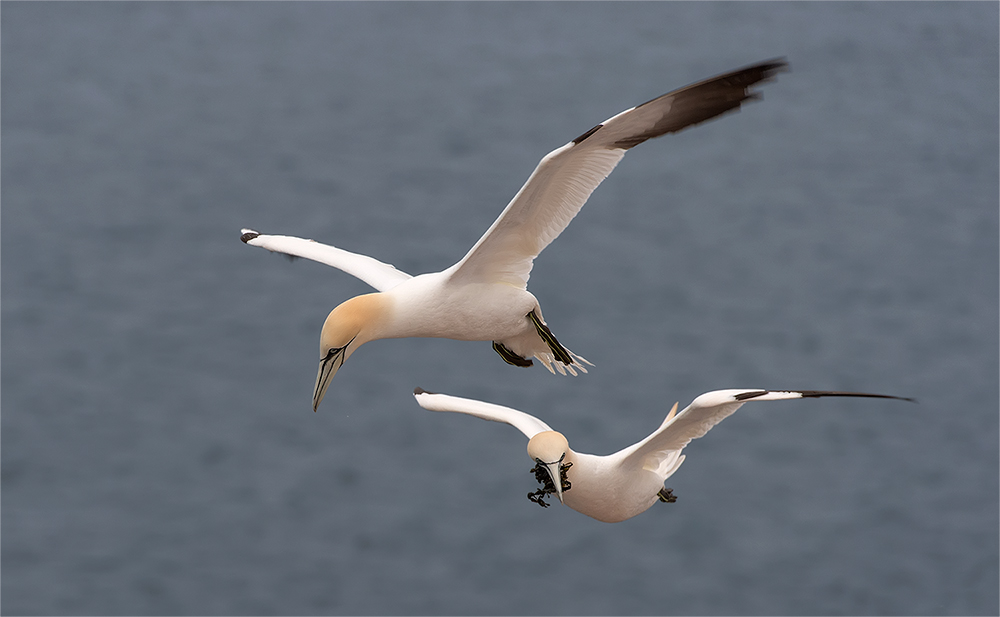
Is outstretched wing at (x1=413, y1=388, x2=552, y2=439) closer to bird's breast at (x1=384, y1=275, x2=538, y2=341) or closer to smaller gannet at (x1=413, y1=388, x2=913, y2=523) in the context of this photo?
smaller gannet at (x1=413, y1=388, x2=913, y2=523)

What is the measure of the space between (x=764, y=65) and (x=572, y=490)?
6.08 feet

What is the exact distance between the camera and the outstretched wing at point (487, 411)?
197 inches

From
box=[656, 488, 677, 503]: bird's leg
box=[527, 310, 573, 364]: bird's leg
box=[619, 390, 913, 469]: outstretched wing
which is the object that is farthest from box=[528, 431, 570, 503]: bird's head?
box=[656, 488, 677, 503]: bird's leg

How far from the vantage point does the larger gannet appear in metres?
4.35

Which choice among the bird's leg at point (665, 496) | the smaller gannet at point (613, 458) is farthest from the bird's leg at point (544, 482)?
the bird's leg at point (665, 496)

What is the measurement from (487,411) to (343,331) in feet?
2.94

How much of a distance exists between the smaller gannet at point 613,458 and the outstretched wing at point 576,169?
A: 67 cm

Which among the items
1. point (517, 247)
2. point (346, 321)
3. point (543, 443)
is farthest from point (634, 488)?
point (346, 321)

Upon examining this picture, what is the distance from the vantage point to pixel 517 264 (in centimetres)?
506

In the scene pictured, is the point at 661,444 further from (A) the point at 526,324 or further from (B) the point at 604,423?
(B) the point at 604,423

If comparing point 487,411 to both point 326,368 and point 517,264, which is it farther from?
point 326,368

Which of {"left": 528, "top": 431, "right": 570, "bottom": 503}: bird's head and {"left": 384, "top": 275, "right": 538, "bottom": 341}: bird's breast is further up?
{"left": 384, "top": 275, "right": 538, "bottom": 341}: bird's breast

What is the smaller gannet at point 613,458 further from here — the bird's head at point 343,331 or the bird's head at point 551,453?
the bird's head at point 343,331

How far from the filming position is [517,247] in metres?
5.02
